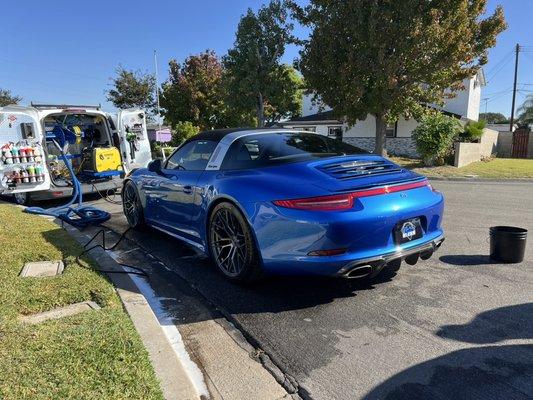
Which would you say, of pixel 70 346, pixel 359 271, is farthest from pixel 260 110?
pixel 70 346

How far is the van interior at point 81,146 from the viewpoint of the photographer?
9.46m

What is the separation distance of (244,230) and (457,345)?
1888 millimetres

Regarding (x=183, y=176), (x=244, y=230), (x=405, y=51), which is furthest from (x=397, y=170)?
(x=405, y=51)

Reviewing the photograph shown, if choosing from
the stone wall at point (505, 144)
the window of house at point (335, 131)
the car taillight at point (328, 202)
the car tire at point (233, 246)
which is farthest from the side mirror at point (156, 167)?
the stone wall at point (505, 144)

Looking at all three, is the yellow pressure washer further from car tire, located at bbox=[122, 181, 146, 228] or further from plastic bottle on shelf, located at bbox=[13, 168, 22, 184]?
car tire, located at bbox=[122, 181, 146, 228]

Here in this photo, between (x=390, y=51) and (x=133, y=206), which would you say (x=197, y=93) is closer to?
(x=390, y=51)

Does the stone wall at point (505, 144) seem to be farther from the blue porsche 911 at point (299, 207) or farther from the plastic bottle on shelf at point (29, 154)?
the plastic bottle on shelf at point (29, 154)

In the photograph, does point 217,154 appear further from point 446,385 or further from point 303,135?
point 446,385

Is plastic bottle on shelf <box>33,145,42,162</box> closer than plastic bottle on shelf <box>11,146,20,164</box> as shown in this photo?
No

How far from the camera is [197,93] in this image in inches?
1323

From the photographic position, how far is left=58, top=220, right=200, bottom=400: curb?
→ 7.98ft

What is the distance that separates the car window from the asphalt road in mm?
1083

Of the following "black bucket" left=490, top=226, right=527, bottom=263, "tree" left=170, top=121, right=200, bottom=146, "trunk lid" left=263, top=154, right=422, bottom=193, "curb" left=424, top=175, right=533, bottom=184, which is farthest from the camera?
"tree" left=170, top=121, right=200, bottom=146

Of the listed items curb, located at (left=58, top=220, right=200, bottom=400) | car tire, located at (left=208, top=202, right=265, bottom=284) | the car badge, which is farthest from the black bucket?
curb, located at (left=58, top=220, right=200, bottom=400)
